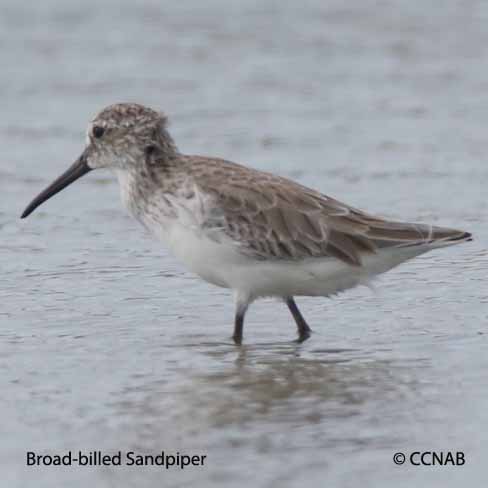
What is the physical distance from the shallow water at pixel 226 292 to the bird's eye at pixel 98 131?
1147 millimetres

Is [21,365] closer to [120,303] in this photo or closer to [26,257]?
[120,303]

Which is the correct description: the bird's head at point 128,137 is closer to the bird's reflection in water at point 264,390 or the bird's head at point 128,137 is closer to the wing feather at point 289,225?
the wing feather at point 289,225

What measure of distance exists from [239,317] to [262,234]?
518 mm

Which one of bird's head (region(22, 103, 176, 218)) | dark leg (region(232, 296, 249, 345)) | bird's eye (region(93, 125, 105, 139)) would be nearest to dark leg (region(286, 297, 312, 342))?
dark leg (region(232, 296, 249, 345))

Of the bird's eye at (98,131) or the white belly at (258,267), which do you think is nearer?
the white belly at (258,267)

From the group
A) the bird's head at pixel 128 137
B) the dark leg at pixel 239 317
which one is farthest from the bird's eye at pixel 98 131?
the dark leg at pixel 239 317

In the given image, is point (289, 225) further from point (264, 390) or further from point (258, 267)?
point (264, 390)

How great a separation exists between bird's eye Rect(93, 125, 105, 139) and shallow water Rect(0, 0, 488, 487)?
1147 millimetres

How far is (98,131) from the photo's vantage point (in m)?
8.95

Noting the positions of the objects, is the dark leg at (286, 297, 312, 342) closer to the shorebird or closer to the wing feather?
the shorebird

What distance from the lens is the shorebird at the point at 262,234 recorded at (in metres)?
8.39

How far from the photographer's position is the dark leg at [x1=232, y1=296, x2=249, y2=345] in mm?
8461

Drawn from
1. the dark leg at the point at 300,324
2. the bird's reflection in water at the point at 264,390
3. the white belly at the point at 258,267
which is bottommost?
the bird's reflection in water at the point at 264,390

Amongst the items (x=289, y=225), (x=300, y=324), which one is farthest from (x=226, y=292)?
(x=289, y=225)
